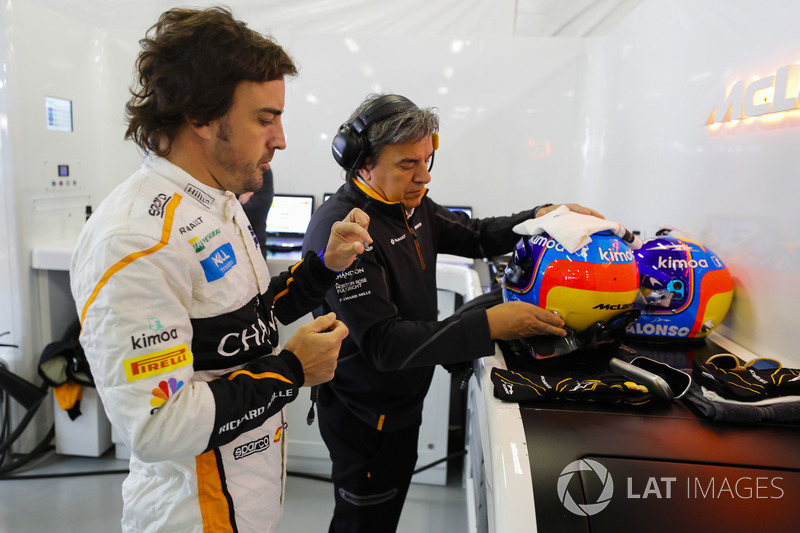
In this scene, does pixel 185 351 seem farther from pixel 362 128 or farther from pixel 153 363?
pixel 362 128

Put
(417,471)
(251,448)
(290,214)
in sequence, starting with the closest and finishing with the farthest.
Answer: (251,448) → (417,471) → (290,214)

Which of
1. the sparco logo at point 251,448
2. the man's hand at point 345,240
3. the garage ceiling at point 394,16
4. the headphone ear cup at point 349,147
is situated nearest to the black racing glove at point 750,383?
the man's hand at point 345,240

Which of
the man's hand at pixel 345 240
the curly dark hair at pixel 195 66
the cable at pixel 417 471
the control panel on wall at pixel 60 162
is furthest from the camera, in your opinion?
the control panel on wall at pixel 60 162

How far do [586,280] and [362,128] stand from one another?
0.63m

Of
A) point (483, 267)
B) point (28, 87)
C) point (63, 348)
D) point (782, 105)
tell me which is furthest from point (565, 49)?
point (63, 348)

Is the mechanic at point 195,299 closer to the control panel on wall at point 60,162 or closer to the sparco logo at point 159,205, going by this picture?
the sparco logo at point 159,205

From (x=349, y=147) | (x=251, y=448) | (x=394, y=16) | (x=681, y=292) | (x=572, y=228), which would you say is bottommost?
(x=251, y=448)

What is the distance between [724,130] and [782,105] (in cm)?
26

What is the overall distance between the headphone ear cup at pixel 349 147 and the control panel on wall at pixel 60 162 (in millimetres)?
2136

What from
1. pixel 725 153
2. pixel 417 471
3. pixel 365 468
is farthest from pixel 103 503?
pixel 725 153

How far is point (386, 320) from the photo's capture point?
1.25 metres

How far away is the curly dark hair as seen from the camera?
33.5 inches

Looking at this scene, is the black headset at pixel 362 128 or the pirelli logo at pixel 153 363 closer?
the pirelli logo at pixel 153 363

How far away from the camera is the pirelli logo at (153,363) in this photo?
752 mm
